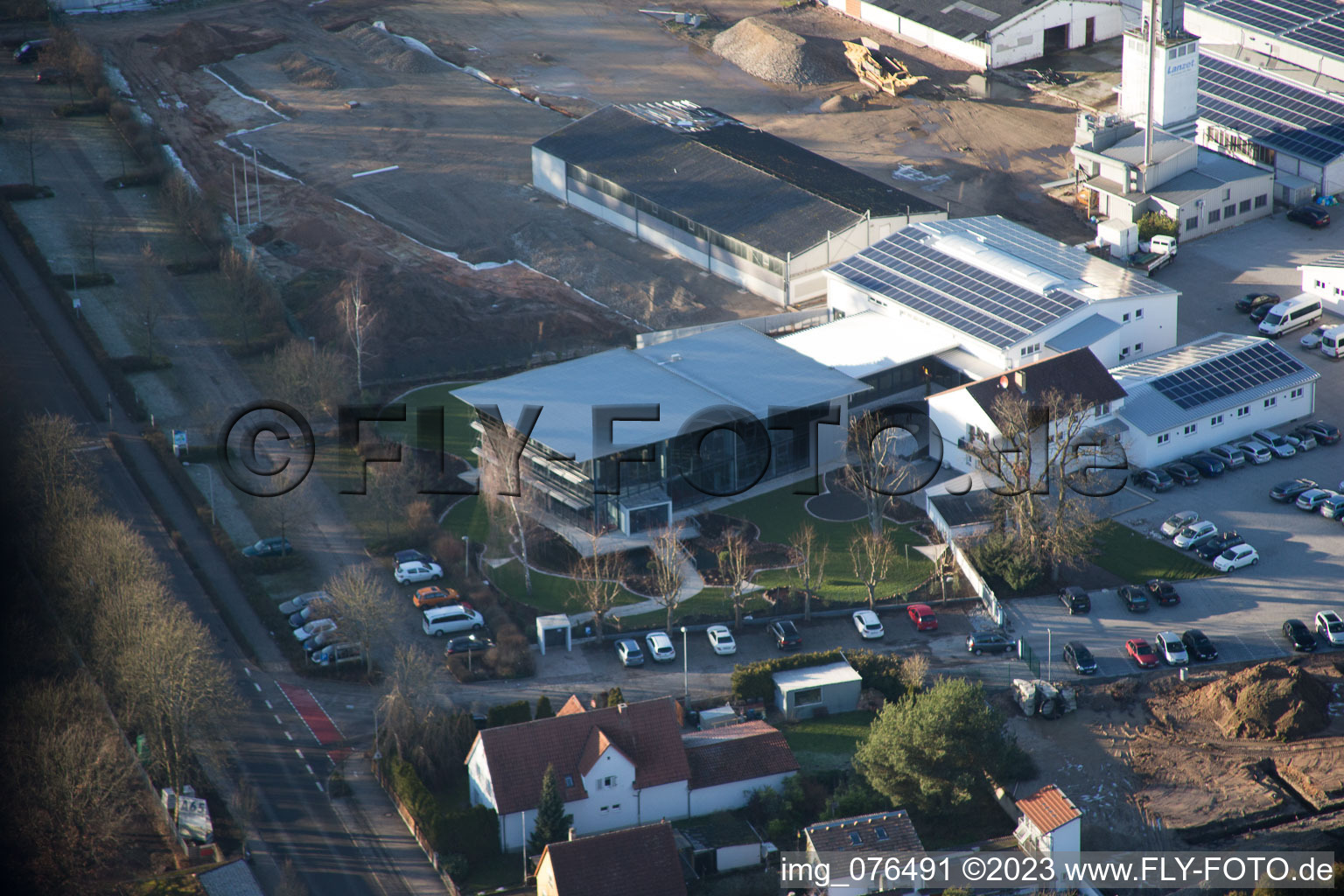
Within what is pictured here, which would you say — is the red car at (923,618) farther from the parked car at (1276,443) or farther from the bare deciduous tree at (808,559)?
the parked car at (1276,443)

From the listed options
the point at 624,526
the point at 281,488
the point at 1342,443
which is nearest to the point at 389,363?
the point at 281,488

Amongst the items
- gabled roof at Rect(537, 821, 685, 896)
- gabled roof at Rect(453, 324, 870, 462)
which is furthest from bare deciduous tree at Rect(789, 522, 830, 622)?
gabled roof at Rect(537, 821, 685, 896)

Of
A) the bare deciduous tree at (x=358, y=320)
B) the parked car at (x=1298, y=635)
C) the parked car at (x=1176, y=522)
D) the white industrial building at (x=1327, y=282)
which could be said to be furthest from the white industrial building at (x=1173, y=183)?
the bare deciduous tree at (x=358, y=320)

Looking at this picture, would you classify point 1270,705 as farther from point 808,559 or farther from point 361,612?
point 361,612

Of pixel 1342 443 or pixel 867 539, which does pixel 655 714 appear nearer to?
pixel 867 539

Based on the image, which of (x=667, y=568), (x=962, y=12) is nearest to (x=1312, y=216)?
(x=962, y=12)
